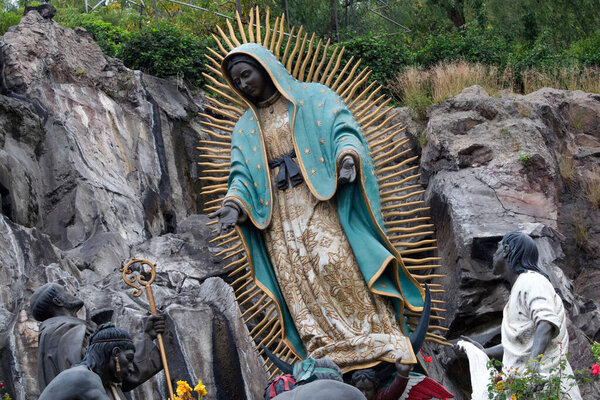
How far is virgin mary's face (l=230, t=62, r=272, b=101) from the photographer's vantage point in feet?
35.0

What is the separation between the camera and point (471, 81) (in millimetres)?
14484

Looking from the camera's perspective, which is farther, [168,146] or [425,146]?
[168,146]

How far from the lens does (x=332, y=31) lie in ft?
59.9

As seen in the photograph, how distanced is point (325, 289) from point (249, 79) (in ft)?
7.10

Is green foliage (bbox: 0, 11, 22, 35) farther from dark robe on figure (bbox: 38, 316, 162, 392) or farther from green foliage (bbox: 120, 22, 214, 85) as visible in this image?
dark robe on figure (bbox: 38, 316, 162, 392)

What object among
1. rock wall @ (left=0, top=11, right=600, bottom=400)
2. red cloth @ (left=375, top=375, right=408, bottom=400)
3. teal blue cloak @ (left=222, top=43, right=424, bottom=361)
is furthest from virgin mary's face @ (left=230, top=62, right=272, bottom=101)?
red cloth @ (left=375, top=375, right=408, bottom=400)

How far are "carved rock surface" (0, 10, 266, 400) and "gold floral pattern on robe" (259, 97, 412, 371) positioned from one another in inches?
39.6

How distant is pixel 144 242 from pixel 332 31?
280 inches

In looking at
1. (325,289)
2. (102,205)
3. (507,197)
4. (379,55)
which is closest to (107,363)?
(325,289)

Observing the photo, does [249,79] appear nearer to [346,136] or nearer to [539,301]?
[346,136]

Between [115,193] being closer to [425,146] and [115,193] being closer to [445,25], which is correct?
[425,146]

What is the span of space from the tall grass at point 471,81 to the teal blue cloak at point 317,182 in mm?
3622

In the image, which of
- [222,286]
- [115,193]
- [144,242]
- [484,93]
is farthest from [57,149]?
[484,93]

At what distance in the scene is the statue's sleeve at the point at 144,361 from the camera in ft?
26.3
